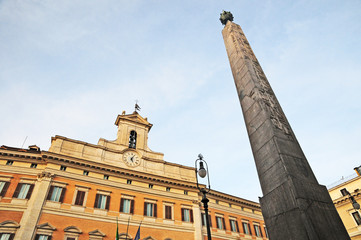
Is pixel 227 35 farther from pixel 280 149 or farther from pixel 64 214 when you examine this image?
pixel 64 214

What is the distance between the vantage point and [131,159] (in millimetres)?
22281

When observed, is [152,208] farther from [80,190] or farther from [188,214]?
[80,190]

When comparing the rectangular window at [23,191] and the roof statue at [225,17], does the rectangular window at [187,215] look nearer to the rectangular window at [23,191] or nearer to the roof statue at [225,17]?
the rectangular window at [23,191]

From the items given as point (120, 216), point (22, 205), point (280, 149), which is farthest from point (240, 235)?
point (280, 149)

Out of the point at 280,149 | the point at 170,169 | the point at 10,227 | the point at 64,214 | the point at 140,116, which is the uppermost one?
the point at 140,116

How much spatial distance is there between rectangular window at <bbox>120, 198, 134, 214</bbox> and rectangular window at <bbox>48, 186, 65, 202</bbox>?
4611 mm

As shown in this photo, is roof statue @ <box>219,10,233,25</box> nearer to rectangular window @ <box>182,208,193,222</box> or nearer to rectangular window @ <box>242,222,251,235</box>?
rectangular window @ <box>182,208,193,222</box>

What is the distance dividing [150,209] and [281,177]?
17.0 m

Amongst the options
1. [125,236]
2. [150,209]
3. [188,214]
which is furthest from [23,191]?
[188,214]

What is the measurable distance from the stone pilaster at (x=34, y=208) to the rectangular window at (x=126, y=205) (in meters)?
5.76

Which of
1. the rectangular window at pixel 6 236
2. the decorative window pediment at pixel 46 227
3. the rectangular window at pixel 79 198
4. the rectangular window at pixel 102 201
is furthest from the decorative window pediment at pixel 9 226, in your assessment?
the rectangular window at pixel 102 201

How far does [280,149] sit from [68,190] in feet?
56.8

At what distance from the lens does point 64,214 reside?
16.9 meters

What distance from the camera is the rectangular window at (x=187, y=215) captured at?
2132 cm
